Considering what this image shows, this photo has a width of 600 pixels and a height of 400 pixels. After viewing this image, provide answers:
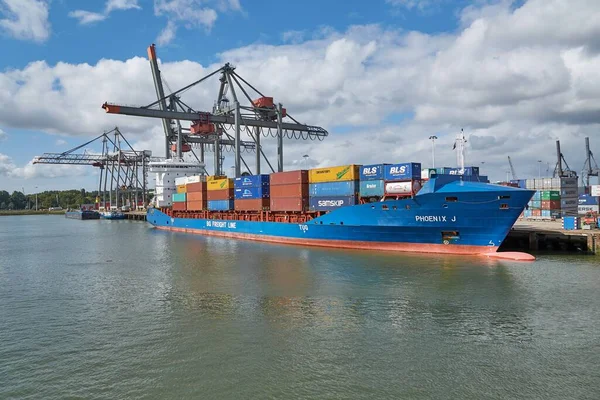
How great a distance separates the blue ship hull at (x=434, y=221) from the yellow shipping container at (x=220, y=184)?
45.7 ft

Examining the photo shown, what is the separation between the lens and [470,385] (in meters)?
8.37

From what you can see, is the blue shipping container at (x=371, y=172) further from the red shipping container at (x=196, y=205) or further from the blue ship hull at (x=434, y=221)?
the red shipping container at (x=196, y=205)

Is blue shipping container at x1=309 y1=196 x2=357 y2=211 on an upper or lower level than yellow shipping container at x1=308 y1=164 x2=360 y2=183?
lower

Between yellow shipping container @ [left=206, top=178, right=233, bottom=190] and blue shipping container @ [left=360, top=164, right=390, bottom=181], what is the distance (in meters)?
18.0

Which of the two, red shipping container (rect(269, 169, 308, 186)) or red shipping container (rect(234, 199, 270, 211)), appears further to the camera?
red shipping container (rect(234, 199, 270, 211))

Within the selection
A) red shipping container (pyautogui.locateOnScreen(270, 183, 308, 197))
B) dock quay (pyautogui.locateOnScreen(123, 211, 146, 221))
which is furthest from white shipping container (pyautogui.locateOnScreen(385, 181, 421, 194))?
dock quay (pyautogui.locateOnScreen(123, 211, 146, 221))

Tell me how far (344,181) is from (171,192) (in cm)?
3505

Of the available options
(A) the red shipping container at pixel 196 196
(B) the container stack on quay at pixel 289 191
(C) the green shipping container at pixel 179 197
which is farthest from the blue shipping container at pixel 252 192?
(C) the green shipping container at pixel 179 197

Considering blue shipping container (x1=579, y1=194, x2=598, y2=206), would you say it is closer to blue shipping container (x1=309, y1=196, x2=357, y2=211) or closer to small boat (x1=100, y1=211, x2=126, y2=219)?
blue shipping container (x1=309, y1=196, x2=357, y2=211)

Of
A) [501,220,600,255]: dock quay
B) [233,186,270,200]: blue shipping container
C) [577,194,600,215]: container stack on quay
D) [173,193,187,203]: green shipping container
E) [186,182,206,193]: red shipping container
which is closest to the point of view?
[501,220,600,255]: dock quay

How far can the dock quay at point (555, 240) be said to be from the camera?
2514 cm

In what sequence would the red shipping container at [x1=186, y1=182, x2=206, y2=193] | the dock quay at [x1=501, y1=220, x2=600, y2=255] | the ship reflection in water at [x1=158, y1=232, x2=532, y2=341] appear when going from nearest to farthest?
the ship reflection in water at [x1=158, y1=232, x2=532, y2=341], the dock quay at [x1=501, y1=220, x2=600, y2=255], the red shipping container at [x1=186, y1=182, x2=206, y2=193]

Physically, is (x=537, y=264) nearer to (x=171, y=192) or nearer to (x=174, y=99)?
(x=174, y=99)

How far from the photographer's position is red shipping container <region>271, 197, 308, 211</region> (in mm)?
32375
